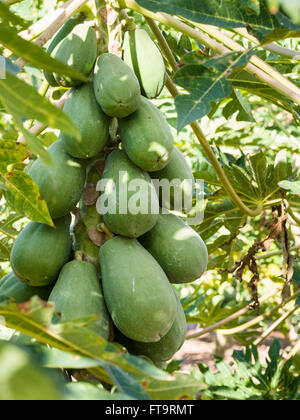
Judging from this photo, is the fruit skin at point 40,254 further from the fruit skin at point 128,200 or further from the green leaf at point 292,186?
Answer: the green leaf at point 292,186

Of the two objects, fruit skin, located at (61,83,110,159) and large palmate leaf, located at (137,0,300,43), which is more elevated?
large palmate leaf, located at (137,0,300,43)

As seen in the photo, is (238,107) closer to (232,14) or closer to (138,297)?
(232,14)

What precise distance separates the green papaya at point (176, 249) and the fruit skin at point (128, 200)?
0.21ft

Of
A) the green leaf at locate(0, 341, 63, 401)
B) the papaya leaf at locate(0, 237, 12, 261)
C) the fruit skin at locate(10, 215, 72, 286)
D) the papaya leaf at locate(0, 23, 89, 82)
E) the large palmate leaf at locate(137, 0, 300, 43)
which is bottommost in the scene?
the papaya leaf at locate(0, 237, 12, 261)

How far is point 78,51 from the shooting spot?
122cm

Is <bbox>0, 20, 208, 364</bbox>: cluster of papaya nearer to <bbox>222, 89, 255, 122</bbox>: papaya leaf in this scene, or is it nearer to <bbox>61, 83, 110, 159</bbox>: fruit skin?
<bbox>61, 83, 110, 159</bbox>: fruit skin

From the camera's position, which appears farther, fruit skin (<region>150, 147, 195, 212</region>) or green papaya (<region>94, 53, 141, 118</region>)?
fruit skin (<region>150, 147, 195, 212</region>)

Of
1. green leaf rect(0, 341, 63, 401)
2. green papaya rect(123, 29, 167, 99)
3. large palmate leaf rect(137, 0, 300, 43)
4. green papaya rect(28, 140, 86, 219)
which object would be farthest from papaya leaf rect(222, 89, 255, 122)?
green leaf rect(0, 341, 63, 401)

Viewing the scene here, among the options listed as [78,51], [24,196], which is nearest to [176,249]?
[24,196]

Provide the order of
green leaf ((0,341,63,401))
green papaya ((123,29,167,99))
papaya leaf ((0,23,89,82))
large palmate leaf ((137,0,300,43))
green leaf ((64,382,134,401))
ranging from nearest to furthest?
green leaf ((0,341,63,401)), green leaf ((64,382,134,401)), papaya leaf ((0,23,89,82)), large palmate leaf ((137,0,300,43)), green papaya ((123,29,167,99))

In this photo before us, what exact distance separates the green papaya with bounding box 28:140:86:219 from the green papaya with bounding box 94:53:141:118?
0.15 meters

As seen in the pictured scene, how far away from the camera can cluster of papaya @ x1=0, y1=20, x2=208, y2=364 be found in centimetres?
109
